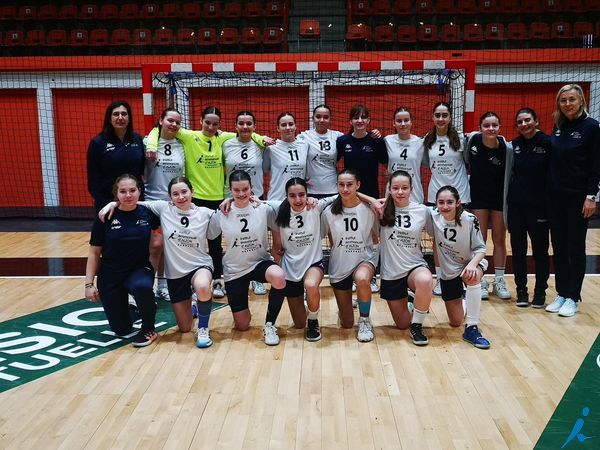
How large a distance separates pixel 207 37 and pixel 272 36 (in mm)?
1245

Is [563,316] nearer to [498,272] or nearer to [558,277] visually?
[558,277]

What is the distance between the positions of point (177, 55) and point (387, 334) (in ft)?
26.3

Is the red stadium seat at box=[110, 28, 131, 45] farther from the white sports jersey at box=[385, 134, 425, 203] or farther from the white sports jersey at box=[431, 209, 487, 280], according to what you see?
the white sports jersey at box=[431, 209, 487, 280]

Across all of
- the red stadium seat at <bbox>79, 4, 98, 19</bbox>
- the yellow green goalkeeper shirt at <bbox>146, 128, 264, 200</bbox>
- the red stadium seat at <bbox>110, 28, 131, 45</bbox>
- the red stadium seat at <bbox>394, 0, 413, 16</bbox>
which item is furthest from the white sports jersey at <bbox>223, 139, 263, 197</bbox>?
the red stadium seat at <bbox>79, 4, 98, 19</bbox>

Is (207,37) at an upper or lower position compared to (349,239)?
upper

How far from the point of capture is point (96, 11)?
12.3 m

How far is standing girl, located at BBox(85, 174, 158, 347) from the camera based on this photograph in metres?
4.30

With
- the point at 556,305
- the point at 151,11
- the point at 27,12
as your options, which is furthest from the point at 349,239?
the point at 27,12

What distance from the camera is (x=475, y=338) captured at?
4.23m

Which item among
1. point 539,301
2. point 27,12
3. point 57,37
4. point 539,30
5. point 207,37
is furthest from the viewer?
point 27,12

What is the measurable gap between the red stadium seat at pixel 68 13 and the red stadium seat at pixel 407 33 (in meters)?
6.68

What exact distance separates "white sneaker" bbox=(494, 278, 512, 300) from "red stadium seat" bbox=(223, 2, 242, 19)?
8820 millimetres

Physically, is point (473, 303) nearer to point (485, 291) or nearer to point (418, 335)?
point (418, 335)

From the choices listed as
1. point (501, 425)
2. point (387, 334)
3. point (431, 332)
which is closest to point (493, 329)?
point (431, 332)
